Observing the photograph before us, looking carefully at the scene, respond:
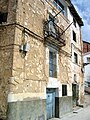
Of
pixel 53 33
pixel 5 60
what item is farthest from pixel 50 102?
pixel 5 60

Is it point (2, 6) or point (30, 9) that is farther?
point (30, 9)

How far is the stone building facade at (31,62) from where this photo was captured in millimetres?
8023

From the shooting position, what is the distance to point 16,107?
788 cm

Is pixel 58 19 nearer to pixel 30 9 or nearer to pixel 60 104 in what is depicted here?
pixel 30 9

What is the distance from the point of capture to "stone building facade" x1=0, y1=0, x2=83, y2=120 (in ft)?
26.3

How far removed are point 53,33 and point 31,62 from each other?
3.05 metres

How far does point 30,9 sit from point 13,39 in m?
2.38

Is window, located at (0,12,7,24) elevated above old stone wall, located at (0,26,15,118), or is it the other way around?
window, located at (0,12,7,24)

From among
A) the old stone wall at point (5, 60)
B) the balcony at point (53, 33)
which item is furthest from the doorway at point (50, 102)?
the old stone wall at point (5, 60)

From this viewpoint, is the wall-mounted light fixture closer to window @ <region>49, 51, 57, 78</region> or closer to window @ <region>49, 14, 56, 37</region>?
window @ <region>49, 14, 56, 37</region>

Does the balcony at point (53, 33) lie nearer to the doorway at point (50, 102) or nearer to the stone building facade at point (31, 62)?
the stone building facade at point (31, 62)

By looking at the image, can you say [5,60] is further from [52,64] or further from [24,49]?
[52,64]

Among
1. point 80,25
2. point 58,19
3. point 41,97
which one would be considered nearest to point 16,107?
point 41,97

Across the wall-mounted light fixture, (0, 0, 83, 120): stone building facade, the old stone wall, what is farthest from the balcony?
the old stone wall
